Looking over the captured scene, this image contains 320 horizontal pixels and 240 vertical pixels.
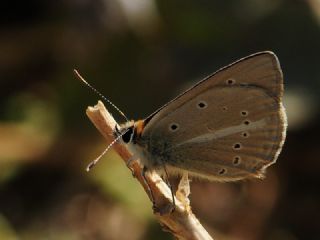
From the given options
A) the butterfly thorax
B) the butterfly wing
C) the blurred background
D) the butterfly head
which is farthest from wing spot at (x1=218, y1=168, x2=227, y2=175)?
the blurred background

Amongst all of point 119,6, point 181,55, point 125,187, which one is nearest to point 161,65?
point 181,55

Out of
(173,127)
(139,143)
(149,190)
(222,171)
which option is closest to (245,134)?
(222,171)

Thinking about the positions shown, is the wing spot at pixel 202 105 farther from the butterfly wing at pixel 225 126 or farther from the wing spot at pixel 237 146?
the wing spot at pixel 237 146

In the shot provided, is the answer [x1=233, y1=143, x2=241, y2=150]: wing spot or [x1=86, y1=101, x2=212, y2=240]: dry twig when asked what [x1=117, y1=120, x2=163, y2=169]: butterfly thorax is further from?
[x1=233, y1=143, x2=241, y2=150]: wing spot

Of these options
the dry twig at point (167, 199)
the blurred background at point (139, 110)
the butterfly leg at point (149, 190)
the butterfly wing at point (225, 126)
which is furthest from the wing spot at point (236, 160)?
the blurred background at point (139, 110)

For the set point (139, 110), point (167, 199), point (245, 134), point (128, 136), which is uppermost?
point (128, 136)

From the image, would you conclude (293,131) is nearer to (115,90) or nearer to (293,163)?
(293,163)

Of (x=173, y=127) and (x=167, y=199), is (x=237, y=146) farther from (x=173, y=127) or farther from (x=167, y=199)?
(x=167, y=199)
